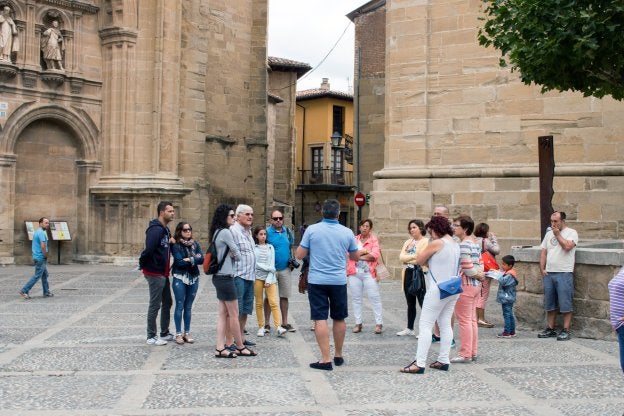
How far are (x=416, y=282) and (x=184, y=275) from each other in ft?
9.13

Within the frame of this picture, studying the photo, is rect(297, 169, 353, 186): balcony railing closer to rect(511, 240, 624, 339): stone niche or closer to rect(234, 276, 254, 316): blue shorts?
rect(511, 240, 624, 339): stone niche

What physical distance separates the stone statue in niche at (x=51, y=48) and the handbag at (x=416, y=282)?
13.8 m

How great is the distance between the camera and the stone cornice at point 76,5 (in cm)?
1957

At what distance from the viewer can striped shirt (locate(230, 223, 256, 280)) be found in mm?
8000

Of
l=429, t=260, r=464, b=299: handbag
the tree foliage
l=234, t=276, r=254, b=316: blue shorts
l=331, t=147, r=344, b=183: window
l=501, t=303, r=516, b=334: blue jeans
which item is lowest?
l=501, t=303, r=516, b=334: blue jeans

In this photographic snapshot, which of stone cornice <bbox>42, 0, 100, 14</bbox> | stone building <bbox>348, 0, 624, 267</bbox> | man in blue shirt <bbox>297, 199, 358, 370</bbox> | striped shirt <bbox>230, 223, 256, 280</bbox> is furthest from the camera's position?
stone cornice <bbox>42, 0, 100, 14</bbox>

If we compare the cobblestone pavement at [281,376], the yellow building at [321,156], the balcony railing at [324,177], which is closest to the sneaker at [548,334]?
the cobblestone pavement at [281,376]

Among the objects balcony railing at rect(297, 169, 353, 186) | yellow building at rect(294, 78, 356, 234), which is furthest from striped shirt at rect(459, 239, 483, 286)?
balcony railing at rect(297, 169, 353, 186)

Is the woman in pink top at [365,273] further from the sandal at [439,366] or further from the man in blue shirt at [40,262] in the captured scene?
the man in blue shirt at [40,262]

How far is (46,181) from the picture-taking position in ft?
64.7

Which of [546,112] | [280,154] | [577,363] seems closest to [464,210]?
[546,112]

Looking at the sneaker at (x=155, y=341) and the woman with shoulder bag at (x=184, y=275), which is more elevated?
the woman with shoulder bag at (x=184, y=275)

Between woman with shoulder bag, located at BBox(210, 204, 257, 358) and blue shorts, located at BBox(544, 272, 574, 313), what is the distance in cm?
370

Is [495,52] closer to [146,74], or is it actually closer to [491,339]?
[491,339]
